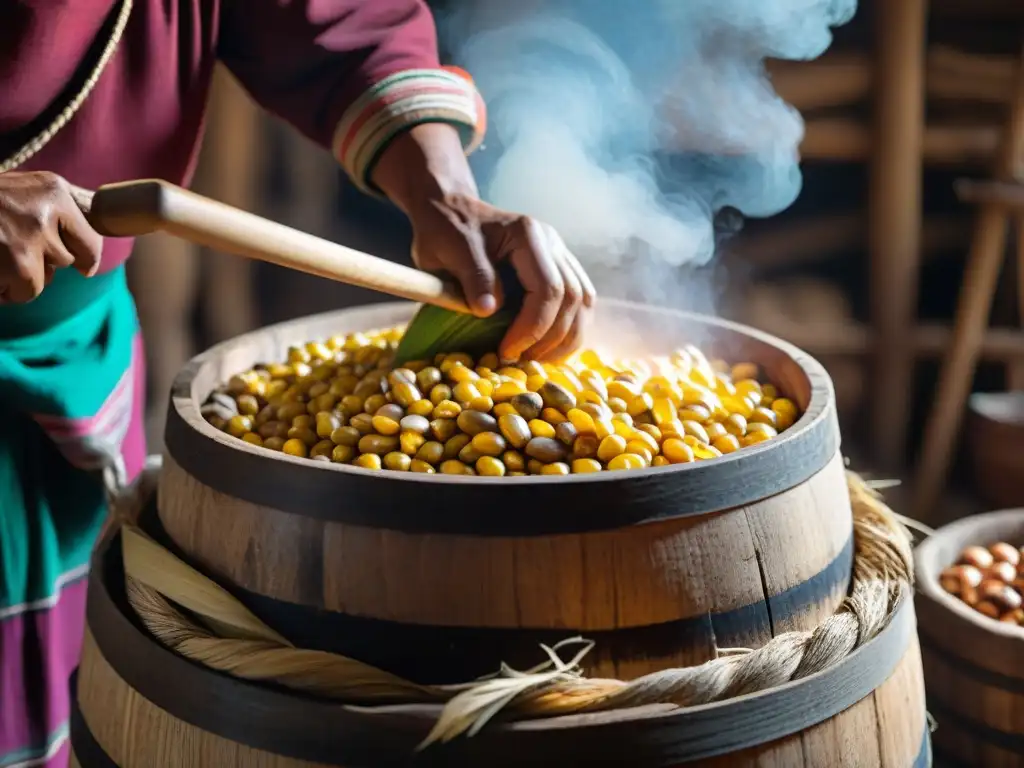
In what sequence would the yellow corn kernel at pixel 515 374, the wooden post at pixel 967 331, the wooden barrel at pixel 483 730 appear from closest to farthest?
the wooden barrel at pixel 483 730 < the yellow corn kernel at pixel 515 374 < the wooden post at pixel 967 331

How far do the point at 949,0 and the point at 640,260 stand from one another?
2.11m

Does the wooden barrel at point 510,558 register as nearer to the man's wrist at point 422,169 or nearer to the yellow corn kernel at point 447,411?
the yellow corn kernel at point 447,411

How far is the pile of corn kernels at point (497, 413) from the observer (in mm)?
1025

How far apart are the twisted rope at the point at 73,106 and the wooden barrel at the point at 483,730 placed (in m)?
0.54

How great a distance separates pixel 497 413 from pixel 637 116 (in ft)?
5.76

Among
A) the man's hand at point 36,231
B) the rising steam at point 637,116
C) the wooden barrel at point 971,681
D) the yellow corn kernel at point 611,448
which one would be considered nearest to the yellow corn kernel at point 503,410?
the yellow corn kernel at point 611,448

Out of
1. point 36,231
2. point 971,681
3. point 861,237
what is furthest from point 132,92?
point 861,237

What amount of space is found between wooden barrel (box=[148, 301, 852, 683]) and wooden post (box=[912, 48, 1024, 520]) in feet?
7.70

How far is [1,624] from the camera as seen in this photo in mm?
1409

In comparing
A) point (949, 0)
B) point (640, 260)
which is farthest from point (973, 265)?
point (640, 260)

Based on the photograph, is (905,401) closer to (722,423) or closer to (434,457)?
(722,423)

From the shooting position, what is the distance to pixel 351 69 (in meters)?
1.44

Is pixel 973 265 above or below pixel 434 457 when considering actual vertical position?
below

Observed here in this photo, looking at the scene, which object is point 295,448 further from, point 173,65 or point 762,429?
point 173,65
